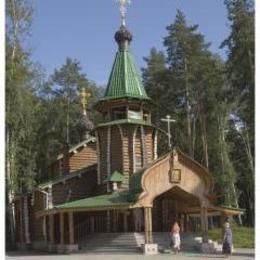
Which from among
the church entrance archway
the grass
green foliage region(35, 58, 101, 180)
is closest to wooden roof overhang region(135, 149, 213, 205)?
the church entrance archway

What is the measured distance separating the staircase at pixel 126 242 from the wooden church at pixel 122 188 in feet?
1.55

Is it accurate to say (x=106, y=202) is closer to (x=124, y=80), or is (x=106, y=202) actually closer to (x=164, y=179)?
(x=164, y=179)

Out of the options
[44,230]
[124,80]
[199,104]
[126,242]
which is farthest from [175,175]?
[199,104]

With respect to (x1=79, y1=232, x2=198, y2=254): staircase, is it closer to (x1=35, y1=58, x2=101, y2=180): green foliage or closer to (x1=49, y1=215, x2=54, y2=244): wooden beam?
(x1=49, y1=215, x2=54, y2=244): wooden beam

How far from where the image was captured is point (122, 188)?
22531 millimetres

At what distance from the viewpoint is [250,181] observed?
36406 mm

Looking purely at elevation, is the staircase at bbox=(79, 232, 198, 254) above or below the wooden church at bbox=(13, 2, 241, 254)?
below

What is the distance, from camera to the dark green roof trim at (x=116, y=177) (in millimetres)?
22297

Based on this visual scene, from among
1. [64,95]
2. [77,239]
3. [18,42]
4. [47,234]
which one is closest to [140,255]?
[77,239]

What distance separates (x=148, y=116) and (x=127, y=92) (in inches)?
69.9

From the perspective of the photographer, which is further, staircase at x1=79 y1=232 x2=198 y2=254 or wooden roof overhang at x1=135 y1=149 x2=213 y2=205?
staircase at x1=79 y1=232 x2=198 y2=254

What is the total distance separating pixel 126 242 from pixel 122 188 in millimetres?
3118

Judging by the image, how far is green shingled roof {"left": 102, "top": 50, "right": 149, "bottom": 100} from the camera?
2397 centimetres
